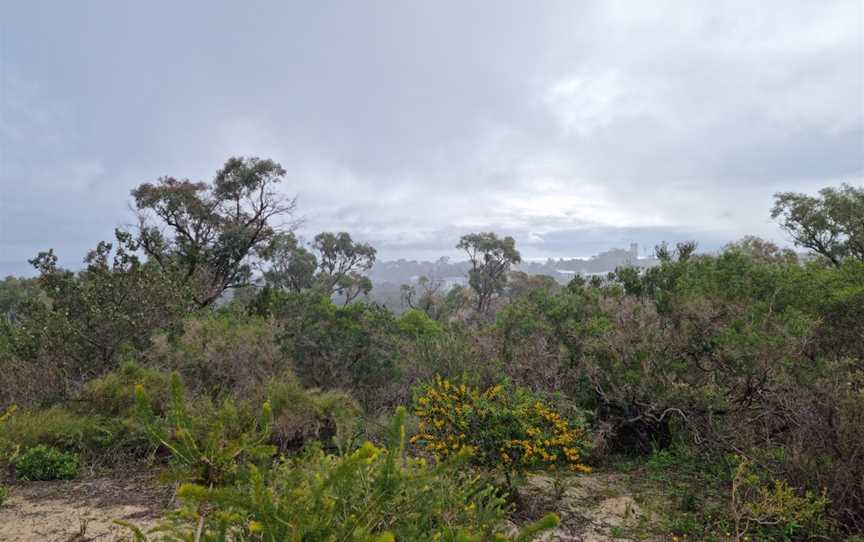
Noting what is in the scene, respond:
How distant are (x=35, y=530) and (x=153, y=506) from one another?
0.89 meters

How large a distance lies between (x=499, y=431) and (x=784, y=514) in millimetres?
2630

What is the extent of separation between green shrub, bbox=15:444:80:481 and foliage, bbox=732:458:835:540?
277 inches

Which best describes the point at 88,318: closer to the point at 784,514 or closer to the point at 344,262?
the point at 784,514

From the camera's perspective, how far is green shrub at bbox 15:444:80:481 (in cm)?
524

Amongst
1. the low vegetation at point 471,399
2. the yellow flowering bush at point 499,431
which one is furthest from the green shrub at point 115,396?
the yellow flowering bush at point 499,431

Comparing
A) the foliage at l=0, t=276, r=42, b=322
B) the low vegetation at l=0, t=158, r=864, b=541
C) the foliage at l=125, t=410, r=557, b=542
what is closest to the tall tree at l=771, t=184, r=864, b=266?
the low vegetation at l=0, t=158, r=864, b=541

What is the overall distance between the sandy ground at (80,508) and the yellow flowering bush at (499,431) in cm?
274

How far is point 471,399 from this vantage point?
5.10m

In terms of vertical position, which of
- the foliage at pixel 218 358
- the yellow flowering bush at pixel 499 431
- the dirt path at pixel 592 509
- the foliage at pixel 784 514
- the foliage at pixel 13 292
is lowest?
the dirt path at pixel 592 509

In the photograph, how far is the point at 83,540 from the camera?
379 cm

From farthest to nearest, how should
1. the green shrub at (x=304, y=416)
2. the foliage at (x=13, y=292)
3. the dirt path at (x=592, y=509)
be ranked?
the foliage at (x=13, y=292)
the green shrub at (x=304, y=416)
the dirt path at (x=592, y=509)

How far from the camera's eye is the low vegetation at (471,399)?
7.35ft

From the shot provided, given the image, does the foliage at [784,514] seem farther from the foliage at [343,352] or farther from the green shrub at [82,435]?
the green shrub at [82,435]

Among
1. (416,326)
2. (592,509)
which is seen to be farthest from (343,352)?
(592,509)
